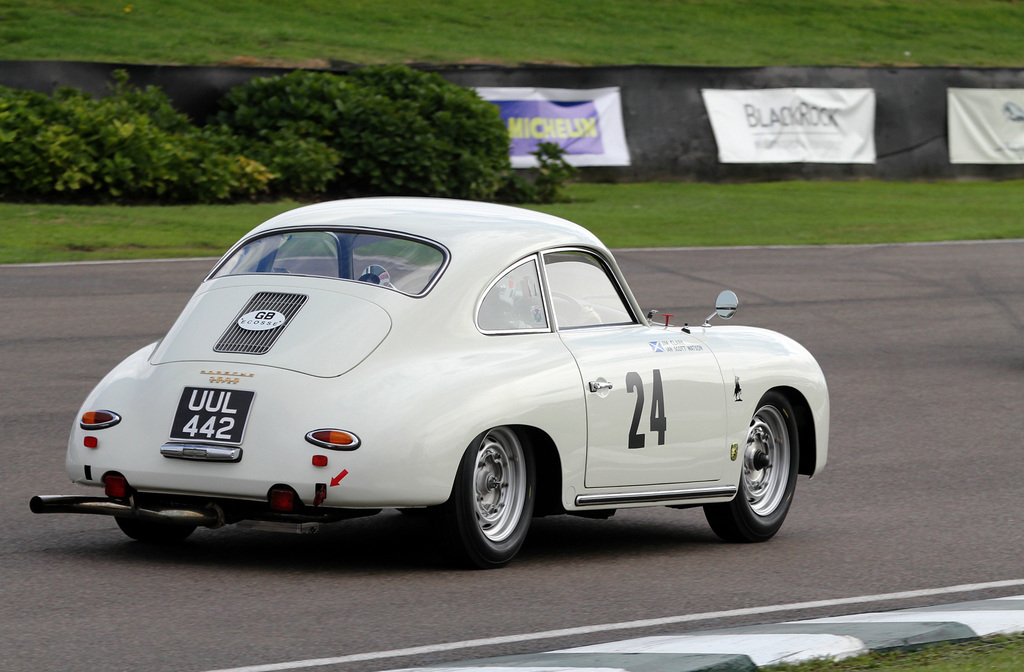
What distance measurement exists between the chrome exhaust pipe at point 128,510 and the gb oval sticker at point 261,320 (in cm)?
83

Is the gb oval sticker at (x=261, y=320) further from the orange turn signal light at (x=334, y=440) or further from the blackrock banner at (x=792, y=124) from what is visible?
the blackrock banner at (x=792, y=124)

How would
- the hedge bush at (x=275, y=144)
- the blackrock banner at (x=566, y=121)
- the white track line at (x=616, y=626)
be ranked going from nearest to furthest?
the white track line at (x=616, y=626) < the hedge bush at (x=275, y=144) < the blackrock banner at (x=566, y=121)

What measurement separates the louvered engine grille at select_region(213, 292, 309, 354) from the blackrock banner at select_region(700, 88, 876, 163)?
23378mm

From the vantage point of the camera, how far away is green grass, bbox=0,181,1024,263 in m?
19.6

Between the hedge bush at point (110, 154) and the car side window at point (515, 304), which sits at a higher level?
the hedge bush at point (110, 154)

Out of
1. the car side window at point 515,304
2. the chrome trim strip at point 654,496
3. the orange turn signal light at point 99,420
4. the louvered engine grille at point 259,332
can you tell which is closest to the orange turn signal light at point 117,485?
the orange turn signal light at point 99,420

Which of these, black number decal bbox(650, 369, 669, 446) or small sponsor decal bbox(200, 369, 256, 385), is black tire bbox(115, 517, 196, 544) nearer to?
small sponsor decal bbox(200, 369, 256, 385)

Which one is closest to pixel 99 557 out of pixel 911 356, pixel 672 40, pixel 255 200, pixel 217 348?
pixel 217 348

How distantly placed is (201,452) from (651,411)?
88.1 inches

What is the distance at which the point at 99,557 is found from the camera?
6895 mm

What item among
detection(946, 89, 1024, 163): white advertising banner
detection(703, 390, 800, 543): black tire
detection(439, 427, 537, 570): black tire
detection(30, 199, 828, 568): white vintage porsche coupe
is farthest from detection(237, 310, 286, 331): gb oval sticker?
detection(946, 89, 1024, 163): white advertising banner

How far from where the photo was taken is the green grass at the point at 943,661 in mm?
5238

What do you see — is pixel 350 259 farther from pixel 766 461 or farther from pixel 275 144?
pixel 275 144

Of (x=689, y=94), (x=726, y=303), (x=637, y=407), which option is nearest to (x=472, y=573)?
(x=637, y=407)
